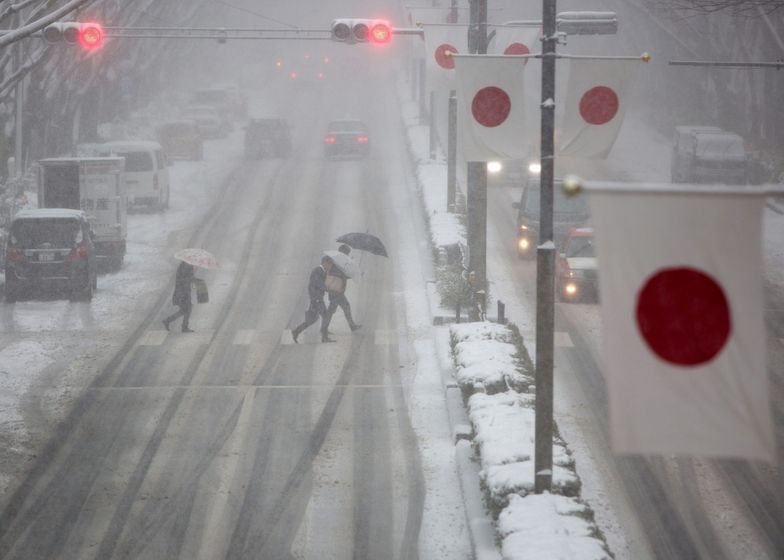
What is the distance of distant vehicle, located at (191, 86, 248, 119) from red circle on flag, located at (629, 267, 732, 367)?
171 feet

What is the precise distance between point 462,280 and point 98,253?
33.5ft

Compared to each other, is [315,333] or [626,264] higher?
[626,264]

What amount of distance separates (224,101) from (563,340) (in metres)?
41.8

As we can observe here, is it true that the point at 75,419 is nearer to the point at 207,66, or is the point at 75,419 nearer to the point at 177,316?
the point at 177,316

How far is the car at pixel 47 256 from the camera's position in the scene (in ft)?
82.3

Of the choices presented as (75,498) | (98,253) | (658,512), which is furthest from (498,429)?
(98,253)

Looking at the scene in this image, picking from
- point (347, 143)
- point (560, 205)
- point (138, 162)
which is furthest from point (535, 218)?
point (347, 143)

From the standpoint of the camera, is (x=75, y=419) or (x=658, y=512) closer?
(x=658, y=512)

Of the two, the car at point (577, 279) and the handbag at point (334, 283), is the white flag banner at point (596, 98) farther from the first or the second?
the car at point (577, 279)

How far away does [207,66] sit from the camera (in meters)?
85.9

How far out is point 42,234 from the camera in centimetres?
2523

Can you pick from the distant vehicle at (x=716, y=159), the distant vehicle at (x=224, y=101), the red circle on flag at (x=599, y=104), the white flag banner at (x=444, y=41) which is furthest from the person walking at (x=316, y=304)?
the distant vehicle at (x=224, y=101)

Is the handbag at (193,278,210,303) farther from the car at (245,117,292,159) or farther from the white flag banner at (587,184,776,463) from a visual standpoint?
the car at (245,117,292,159)

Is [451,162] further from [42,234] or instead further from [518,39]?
[42,234]
